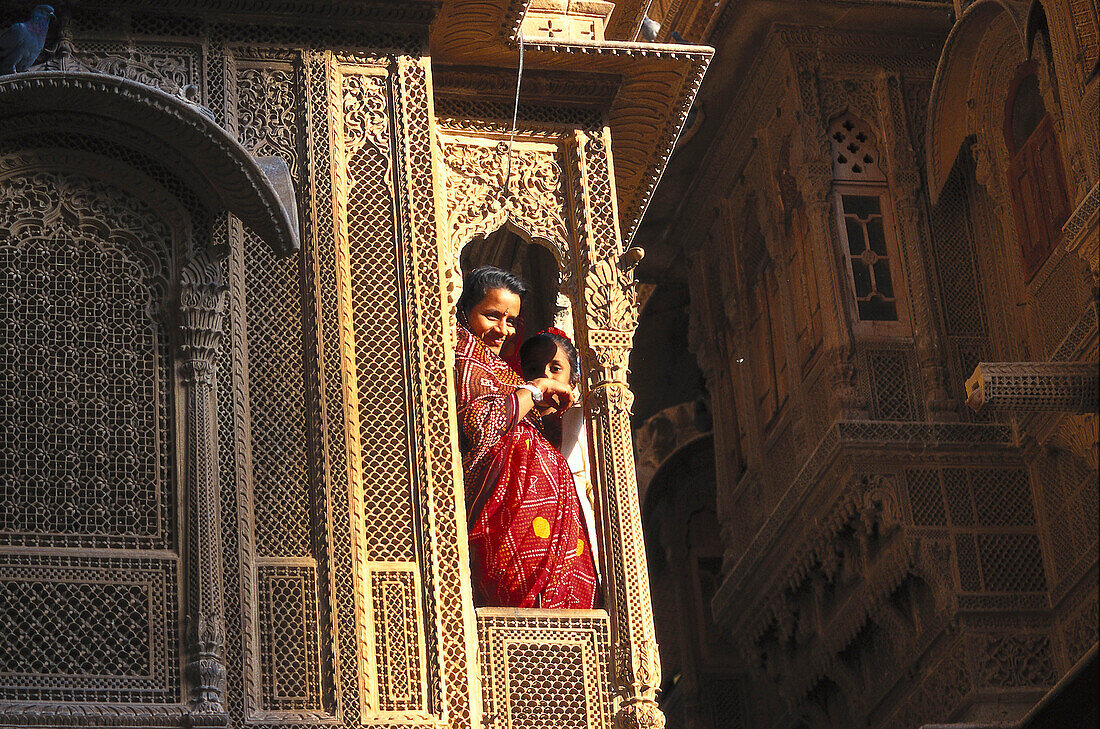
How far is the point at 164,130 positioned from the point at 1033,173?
5.42 meters

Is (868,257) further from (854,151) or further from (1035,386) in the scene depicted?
(1035,386)

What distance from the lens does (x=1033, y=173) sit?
1088 centimetres

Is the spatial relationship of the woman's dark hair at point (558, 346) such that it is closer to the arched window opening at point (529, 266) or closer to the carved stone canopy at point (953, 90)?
the arched window opening at point (529, 266)

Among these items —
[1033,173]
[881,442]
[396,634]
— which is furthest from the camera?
[881,442]

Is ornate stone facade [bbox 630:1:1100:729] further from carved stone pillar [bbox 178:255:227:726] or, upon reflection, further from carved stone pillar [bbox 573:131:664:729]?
carved stone pillar [bbox 178:255:227:726]

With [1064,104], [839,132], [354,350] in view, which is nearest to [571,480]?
[354,350]

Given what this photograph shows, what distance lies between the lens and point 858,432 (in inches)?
453

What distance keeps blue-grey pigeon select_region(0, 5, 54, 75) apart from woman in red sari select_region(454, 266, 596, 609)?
2.23 m

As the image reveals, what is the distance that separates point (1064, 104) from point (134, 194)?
4831 millimetres

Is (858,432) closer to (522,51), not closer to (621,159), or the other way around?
(621,159)

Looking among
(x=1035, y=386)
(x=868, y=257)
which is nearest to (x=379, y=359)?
(x=1035, y=386)

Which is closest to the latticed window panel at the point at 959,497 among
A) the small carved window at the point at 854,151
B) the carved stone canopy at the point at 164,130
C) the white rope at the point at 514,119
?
the small carved window at the point at 854,151

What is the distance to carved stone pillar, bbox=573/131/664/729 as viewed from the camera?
24.6 feet

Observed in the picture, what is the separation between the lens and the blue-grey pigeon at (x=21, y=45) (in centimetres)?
748
